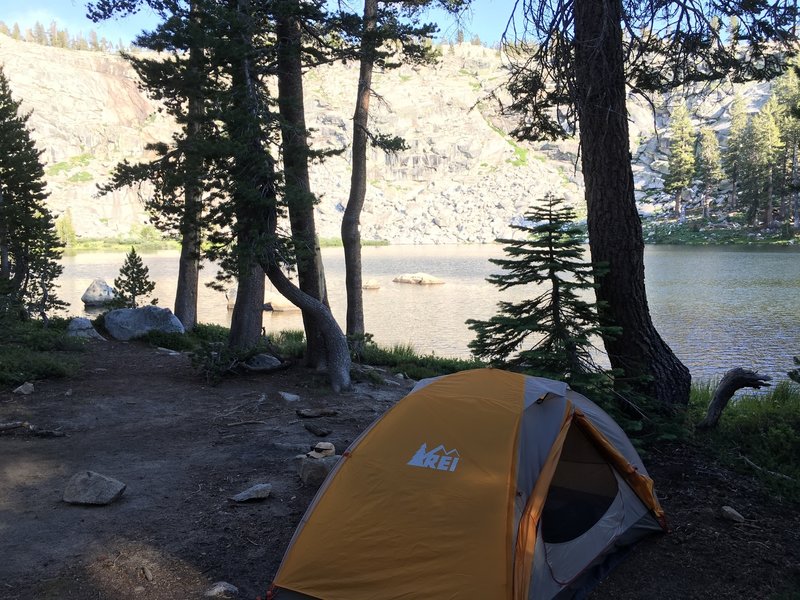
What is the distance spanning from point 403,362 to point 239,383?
4.08m

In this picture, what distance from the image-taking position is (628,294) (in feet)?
21.9

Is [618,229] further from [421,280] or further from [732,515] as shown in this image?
[421,280]

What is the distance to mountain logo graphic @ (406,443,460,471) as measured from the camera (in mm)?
3957

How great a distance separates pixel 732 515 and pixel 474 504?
241cm

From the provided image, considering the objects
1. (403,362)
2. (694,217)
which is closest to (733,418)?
(403,362)

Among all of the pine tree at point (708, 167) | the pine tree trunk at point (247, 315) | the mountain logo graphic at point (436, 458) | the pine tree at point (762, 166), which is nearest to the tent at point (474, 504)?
the mountain logo graphic at point (436, 458)

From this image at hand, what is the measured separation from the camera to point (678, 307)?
2427 centimetres

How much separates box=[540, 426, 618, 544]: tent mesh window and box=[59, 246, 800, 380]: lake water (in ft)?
35.0

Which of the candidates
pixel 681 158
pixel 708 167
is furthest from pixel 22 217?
Answer: pixel 708 167

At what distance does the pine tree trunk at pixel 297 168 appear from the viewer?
27.5 feet

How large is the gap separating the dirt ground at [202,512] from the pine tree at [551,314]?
1.30 m

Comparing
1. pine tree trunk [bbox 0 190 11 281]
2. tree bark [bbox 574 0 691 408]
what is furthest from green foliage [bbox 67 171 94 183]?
tree bark [bbox 574 0 691 408]

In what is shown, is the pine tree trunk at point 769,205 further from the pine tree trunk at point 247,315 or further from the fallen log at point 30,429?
the fallen log at point 30,429

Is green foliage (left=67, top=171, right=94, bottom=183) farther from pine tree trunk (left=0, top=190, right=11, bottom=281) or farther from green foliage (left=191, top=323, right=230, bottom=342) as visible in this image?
green foliage (left=191, top=323, right=230, bottom=342)
